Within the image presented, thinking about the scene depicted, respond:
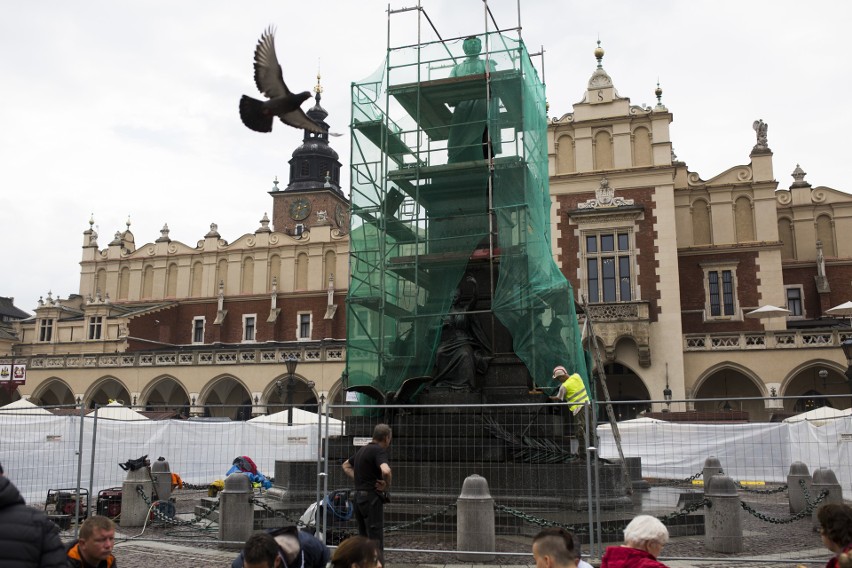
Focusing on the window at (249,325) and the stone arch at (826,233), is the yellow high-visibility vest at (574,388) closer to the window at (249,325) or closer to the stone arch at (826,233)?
the stone arch at (826,233)

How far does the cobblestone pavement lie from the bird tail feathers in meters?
4.33

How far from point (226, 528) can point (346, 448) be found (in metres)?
2.49

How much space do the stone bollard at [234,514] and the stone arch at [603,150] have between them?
1002 inches

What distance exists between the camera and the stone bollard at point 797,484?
35.9 ft

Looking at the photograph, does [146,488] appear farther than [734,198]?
No

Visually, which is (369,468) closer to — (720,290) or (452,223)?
(452,223)

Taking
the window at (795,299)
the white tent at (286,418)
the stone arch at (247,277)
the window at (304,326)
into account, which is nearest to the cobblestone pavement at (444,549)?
the white tent at (286,418)

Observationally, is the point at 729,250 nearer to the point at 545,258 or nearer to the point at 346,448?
the point at 545,258

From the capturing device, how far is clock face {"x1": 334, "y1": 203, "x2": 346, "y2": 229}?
58.9 m

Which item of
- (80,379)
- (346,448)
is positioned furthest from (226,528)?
(80,379)

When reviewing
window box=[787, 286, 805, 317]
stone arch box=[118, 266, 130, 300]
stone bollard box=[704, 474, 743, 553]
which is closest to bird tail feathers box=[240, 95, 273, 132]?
stone bollard box=[704, 474, 743, 553]

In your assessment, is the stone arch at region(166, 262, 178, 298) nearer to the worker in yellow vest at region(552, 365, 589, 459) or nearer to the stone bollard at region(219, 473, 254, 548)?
the stone bollard at region(219, 473, 254, 548)

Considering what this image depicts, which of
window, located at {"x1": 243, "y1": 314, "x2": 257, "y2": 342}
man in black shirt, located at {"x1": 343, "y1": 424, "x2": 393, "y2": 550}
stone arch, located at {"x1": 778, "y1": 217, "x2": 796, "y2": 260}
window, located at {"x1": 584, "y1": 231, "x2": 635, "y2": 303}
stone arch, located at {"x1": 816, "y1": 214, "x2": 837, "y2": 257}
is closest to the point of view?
man in black shirt, located at {"x1": 343, "y1": 424, "x2": 393, "y2": 550}

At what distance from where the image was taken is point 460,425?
9.92 metres
